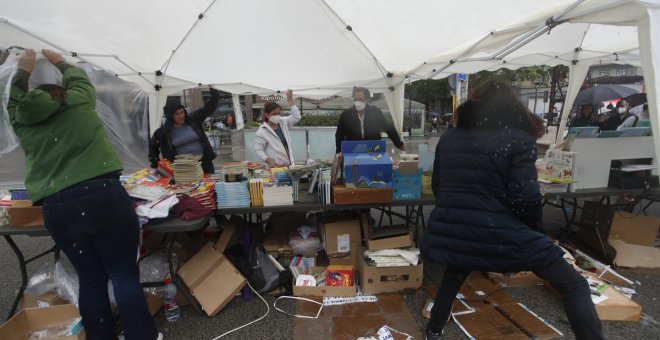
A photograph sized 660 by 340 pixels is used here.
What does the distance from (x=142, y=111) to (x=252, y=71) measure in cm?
354

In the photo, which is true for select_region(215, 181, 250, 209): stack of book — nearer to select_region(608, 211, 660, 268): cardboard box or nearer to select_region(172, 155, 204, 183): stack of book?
select_region(172, 155, 204, 183): stack of book

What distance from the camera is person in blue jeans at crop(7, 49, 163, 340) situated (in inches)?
72.4

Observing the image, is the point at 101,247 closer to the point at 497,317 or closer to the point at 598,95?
the point at 497,317

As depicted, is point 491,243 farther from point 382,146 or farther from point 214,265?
point 214,265

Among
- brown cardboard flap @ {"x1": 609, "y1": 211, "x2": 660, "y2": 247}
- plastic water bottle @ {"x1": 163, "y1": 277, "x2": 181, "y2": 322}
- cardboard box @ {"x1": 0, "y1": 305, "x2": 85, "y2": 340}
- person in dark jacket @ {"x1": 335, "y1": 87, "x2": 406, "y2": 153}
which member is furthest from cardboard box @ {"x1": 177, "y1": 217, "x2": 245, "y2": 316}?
brown cardboard flap @ {"x1": 609, "y1": 211, "x2": 660, "y2": 247}

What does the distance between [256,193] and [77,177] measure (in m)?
1.26

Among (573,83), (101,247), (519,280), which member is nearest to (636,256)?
(519,280)

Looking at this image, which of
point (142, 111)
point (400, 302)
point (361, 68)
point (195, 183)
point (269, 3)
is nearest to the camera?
point (400, 302)

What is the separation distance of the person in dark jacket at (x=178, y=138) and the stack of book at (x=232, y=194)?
123 cm

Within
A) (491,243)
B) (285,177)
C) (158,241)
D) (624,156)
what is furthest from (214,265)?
(624,156)

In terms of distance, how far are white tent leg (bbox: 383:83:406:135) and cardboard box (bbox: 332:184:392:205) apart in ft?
8.44

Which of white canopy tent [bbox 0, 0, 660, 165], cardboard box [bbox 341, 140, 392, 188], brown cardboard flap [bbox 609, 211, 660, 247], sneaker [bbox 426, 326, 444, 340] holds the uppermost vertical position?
white canopy tent [bbox 0, 0, 660, 165]

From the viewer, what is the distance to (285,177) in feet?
9.75

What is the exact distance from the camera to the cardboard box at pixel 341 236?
3.07 metres
